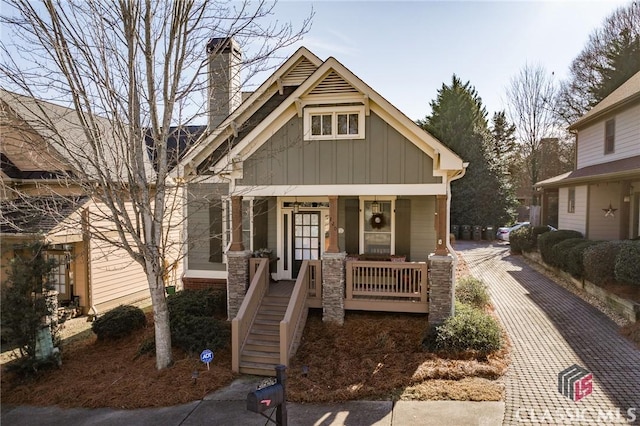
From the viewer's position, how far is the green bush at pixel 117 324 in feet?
32.7

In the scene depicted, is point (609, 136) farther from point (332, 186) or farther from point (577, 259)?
point (332, 186)

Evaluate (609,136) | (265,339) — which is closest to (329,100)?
(265,339)

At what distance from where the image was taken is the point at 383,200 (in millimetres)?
11484

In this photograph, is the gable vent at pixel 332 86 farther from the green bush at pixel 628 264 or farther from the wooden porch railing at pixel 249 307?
the green bush at pixel 628 264

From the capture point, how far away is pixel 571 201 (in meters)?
18.4

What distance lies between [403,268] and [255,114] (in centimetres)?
663

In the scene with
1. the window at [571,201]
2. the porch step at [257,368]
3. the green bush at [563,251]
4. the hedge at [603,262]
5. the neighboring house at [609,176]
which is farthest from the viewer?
the window at [571,201]

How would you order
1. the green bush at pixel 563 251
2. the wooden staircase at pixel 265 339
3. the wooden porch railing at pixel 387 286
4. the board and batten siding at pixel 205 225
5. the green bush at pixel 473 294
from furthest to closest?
the green bush at pixel 563 251 → the board and batten siding at pixel 205 225 → the green bush at pixel 473 294 → the wooden porch railing at pixel 387 286 → the wooden staircase at pixel 265 339

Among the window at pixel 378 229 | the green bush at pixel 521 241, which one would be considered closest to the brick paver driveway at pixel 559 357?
the window at pixel 378 229

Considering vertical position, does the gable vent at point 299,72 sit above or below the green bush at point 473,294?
above

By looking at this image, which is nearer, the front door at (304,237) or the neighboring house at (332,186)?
the neighboring house at (332,186)

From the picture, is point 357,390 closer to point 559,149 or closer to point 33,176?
point 33,176

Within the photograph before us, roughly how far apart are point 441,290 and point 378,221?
9.89 ft

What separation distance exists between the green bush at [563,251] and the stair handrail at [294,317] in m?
→ 9.70
